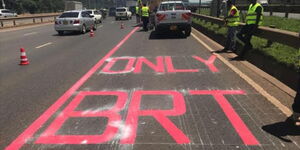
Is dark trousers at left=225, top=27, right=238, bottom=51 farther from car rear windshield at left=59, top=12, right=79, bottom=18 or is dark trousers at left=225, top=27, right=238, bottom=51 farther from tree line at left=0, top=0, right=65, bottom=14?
tree line at left=0, top=0, right=65, bottom=14

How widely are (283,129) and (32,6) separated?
320ft

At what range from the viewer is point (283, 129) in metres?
Result: 4.46

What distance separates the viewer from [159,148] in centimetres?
394

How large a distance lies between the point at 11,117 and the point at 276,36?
6.75 metres

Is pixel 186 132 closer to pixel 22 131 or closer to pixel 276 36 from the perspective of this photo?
pixel 22 131

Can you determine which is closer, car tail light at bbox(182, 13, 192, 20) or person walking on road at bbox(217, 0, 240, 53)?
person walking on road at bbox(217, 0, 240, 53)

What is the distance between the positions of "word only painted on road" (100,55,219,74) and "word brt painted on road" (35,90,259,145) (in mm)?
2061

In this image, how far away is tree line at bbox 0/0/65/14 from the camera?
85088 mm

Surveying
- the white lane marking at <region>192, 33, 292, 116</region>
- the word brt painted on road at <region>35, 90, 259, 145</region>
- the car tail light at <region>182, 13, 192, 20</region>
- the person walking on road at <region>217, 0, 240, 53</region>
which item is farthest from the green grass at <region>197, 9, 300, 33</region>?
the word brt painted on road at <region>35, 90, 259, 145</region>

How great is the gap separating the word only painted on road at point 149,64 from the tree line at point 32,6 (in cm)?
8331

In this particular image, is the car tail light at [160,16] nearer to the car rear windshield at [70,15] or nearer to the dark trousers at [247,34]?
the car rear windshield at [70,15]

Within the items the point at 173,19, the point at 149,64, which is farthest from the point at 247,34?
the point at 173,19

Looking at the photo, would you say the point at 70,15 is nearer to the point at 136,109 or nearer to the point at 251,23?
the point at 251,23

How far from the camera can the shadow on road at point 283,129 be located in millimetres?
4273
